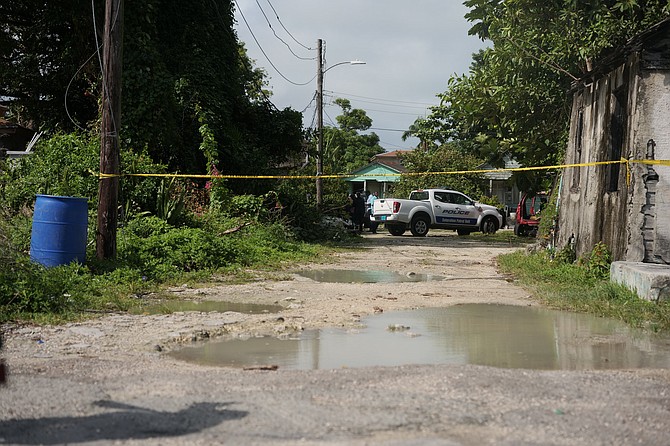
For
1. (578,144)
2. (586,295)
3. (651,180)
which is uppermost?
(578,144)

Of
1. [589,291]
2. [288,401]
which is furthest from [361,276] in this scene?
[288,401]

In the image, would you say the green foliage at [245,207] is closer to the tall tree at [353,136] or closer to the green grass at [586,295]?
the green grass at [586,295]

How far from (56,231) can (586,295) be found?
758 cm

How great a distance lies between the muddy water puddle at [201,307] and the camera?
10.0 meters

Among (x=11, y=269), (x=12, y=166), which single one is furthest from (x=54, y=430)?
(x=12, y=166)

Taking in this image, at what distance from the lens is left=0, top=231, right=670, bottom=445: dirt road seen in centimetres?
469

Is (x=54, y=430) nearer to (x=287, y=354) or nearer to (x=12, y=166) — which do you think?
(x=287, y=354)

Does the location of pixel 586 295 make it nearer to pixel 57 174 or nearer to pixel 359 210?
pixel 57 174

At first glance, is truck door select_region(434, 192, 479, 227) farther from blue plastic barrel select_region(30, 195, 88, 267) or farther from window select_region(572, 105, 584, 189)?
blue plastic barrel select_region(30, 195, 88, 267)

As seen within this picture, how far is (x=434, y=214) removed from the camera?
33.3 m

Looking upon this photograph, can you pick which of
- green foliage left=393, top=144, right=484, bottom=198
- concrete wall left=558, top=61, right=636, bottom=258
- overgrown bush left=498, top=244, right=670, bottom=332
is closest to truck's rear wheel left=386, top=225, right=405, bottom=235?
green foliage left=393, top=144, right=484, bottom=198

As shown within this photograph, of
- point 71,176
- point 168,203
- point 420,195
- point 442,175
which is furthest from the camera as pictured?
point 442,175

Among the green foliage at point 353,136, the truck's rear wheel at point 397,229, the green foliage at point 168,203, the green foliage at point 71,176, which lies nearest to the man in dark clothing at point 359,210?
the truck's rear wheel at point 397,229

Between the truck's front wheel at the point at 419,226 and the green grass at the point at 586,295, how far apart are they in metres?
16.3
